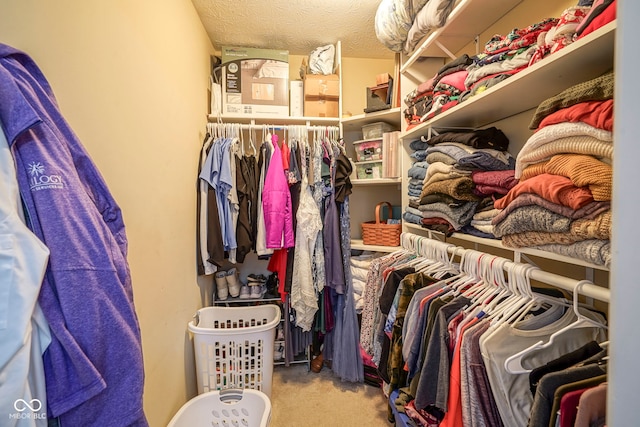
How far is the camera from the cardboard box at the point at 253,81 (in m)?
2.01

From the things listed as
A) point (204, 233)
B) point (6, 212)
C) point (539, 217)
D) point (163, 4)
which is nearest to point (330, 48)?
point (163, 4)

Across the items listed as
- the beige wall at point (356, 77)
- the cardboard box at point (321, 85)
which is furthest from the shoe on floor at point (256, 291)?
the beige wall at point (356, 77)

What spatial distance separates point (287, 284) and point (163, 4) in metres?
1.71

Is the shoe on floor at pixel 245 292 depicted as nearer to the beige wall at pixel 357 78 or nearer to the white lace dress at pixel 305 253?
the white lace dress at pixel 305 253

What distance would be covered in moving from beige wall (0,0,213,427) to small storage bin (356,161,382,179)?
1178mm

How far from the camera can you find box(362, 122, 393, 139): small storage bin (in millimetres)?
2020

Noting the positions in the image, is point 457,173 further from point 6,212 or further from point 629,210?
A: point 6,212

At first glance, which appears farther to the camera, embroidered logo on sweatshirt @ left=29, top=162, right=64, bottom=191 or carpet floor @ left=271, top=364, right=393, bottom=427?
carpet floor @ left=271, top=364, right=393, bottom=427

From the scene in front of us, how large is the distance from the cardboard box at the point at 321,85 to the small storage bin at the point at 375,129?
36 cm

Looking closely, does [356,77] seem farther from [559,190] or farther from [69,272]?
[69,272]

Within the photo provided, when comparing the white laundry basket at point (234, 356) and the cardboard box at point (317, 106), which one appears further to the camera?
the cardboard box at point (317, 106)

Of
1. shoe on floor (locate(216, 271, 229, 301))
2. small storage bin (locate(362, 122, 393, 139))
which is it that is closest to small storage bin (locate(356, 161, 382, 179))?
small storage bin (locate(362, 122, 393, 139))

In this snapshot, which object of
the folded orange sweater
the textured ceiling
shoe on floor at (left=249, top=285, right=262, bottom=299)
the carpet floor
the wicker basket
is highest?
the textured ceiling

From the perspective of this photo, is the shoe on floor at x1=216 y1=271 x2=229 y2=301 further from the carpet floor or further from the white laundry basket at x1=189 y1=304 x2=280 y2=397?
the carpet floor
